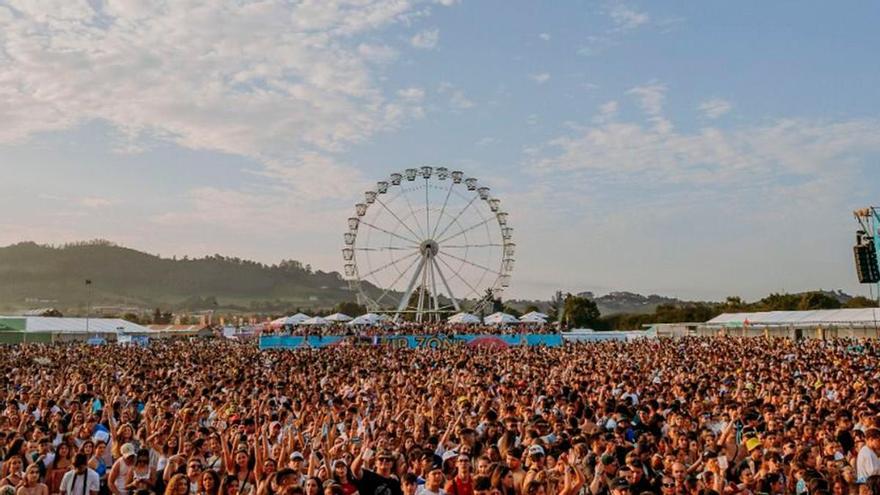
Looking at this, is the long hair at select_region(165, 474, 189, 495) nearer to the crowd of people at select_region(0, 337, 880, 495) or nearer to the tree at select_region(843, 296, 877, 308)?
the crowd of people at select_region(0, 337, 880, 495)

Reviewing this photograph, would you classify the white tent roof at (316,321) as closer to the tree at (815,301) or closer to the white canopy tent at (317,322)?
the white canopy tent at (317,322)

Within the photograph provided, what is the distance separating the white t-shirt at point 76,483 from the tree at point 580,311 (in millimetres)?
86273

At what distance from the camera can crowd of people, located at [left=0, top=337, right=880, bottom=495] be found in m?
7.02

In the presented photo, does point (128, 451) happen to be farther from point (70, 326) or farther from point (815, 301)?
point (815, 301)

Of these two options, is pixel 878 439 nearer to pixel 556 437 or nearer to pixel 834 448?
pixel 834 448

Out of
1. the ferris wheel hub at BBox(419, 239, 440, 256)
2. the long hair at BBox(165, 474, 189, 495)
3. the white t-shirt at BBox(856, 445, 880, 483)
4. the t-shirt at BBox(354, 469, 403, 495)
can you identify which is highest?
the ferris wheel hub at BBox(419, 239, 440, 256)

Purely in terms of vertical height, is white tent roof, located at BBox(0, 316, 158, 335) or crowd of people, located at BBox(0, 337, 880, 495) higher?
white tent roof, located at BBox(0, 316, 158, 335)

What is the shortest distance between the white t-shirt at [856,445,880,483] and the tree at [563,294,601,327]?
276ft

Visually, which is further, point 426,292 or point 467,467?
point 426,292

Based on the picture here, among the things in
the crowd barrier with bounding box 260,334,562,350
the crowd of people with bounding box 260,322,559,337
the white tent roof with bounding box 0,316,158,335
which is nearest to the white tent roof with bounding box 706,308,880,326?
the crowd of people with bounding box 260,322,559,337

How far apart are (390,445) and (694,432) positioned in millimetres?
4109

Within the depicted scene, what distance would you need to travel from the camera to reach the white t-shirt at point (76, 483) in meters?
7.50

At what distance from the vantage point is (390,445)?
861cm

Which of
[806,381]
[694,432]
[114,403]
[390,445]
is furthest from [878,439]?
[114,403]
